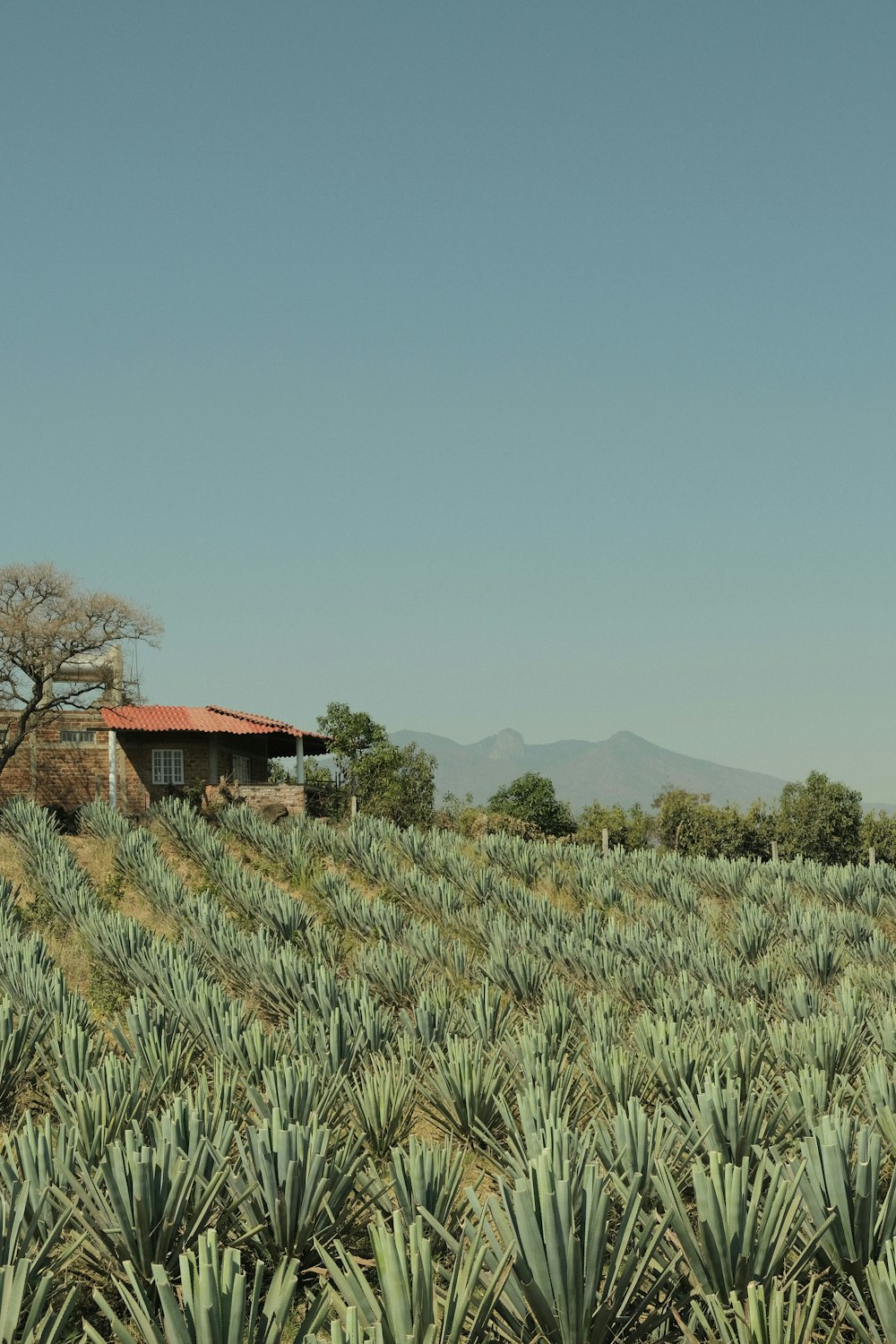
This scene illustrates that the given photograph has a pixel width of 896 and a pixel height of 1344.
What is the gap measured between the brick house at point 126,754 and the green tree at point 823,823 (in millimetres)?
29537

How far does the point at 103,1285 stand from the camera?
4.17 meters

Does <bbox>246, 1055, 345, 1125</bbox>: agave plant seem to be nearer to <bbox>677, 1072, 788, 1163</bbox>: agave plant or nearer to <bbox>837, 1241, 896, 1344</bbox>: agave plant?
<bbox>677, 1072, 788, 1163</bbox>: agave plant

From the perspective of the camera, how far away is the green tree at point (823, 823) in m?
51.2

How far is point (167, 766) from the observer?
97.9ft

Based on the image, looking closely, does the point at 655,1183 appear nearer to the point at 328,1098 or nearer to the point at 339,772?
the point at 328,1098

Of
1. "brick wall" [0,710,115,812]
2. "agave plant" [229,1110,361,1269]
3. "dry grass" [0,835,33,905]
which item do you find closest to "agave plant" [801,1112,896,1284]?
"agave plant" [229,1110,361,1269]

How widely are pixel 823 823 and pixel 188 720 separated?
33343 mm

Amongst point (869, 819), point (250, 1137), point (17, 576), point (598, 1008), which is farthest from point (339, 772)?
point (250, 1137)

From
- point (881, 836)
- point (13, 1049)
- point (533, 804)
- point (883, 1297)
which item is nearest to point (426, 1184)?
point (883, 1297)

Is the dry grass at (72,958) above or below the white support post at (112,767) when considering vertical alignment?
below

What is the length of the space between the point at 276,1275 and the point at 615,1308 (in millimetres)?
1127

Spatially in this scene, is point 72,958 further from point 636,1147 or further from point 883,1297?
point 883,1297

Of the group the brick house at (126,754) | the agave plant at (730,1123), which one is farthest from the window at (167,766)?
the agave plant at (730,1123)

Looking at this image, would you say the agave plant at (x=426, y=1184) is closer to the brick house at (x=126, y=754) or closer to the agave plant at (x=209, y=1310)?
the agave plant at (x=209, y=1310)
